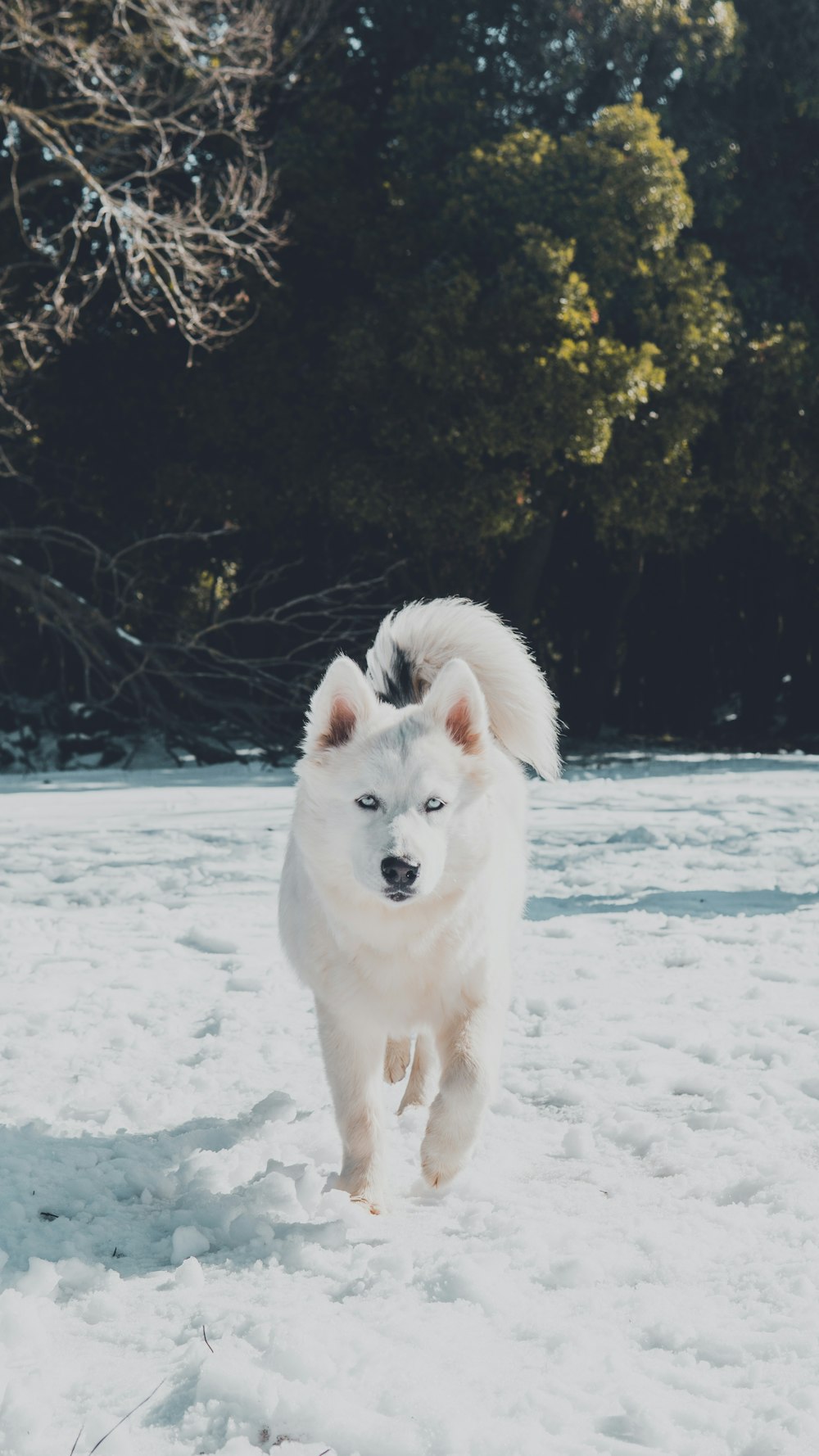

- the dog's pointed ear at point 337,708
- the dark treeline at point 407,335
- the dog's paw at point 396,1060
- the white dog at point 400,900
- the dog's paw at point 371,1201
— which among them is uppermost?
the dark treeline at point 407,335

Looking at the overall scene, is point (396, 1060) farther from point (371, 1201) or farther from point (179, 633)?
point (179, 633)

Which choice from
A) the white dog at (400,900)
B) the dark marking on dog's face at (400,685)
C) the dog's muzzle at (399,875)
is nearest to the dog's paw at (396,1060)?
the white dog at (400,900)

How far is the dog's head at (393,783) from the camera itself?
3414mm

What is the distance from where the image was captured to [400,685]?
174 inches

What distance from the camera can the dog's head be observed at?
3.41m

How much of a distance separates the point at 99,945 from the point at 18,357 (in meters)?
12.2

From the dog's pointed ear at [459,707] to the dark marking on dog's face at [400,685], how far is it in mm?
559

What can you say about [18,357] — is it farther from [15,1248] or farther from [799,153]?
[15,1248]

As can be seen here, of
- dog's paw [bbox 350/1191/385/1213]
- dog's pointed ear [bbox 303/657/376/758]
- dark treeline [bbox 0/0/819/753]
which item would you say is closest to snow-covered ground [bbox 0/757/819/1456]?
dog's paw [bbox 350/1191/385/1213]

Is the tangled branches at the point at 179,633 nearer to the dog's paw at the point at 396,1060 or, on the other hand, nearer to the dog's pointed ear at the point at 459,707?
the dog's paw at the point at 396,1060

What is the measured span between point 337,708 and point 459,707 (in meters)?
0.34

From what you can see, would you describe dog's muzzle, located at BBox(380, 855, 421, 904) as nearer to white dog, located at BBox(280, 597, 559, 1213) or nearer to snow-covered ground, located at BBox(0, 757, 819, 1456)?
white dog, located at BBox(280, 597, 559, 1213)

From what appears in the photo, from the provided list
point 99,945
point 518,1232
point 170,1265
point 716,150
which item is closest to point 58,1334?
point 170,1265

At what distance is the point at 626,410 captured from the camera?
1695 cm
